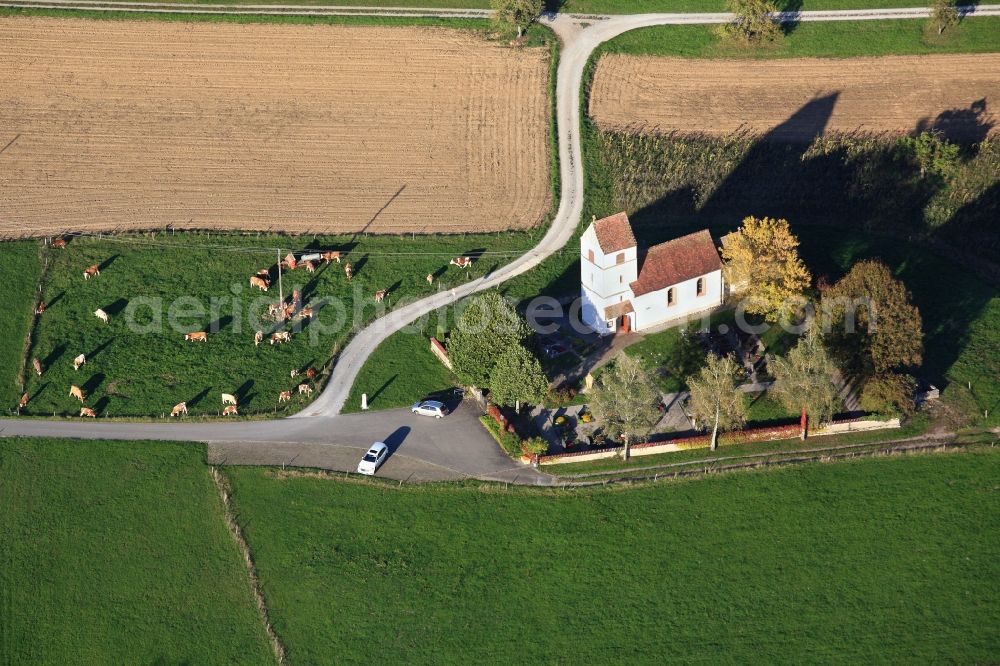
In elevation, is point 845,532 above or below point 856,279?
below

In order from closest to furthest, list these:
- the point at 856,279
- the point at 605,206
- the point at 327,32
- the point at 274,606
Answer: the point at 274,606, the point at 856,279, the point at 605,206, the point at 327,32

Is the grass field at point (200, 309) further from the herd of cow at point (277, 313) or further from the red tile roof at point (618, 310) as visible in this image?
the red tile roof at point (618, 310)

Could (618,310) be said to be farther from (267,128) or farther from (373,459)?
(267,128)

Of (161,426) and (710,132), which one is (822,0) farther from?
(161,426)

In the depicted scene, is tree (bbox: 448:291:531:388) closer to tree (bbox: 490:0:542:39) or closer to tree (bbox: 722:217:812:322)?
tree (bbox: 722:217:812:322)

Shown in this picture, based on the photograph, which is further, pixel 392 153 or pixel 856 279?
pixel 392 153

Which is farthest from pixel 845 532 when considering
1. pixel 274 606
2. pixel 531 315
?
pixel 274 606

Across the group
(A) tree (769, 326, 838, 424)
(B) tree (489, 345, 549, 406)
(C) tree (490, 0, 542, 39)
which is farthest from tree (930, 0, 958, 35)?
(B) tree (489, 345, 549, 406)

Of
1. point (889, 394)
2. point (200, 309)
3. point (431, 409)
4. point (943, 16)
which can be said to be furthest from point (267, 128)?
point (943, 16)
